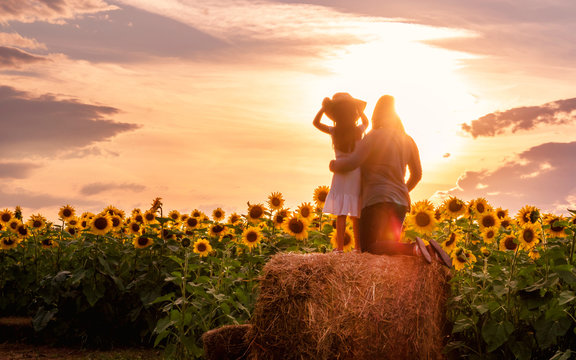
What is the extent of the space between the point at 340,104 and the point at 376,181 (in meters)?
1.23

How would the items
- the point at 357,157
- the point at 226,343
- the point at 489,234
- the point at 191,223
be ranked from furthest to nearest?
the point at 191,223, the point at 489,234, the point at 357,157, the point at 226,343

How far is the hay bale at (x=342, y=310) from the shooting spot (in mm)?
4801

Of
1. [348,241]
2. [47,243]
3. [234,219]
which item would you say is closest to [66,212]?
[47,243]

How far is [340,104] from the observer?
7.10 m

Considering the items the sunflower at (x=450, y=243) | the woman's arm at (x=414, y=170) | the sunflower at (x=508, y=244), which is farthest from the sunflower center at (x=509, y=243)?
the woman's arm at (x=414, y=170)

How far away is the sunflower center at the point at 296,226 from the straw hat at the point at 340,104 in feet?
4.42

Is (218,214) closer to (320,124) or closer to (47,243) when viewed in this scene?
(47,243)

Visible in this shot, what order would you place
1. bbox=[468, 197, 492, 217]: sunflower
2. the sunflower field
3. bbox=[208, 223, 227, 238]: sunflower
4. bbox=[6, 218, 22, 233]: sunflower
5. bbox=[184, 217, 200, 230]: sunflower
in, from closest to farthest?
the sunflower field → bbox=[468, 197, 492, 217]: sunflower → bbox=[208, 223, 227, 238]: sunflower → bbox=[184, 217, 200, 230]: sunflower → bbox=[6, 218, 22, 233]: sunflower

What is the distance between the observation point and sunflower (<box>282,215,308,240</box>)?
7516 mm

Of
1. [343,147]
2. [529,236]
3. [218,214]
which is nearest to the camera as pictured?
[529,236]

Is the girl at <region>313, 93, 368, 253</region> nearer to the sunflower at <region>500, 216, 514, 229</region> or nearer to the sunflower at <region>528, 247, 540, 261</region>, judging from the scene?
the sunflower at <region>528, 247, 540, 261</region>

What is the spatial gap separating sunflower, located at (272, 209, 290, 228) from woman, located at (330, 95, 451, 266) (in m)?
1.79

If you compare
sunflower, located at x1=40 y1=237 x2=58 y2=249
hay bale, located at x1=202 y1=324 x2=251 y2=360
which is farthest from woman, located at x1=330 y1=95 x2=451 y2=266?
sunflower, located at x1=40 y1=237 x2=58 y2=249

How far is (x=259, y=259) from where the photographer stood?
752 cm
